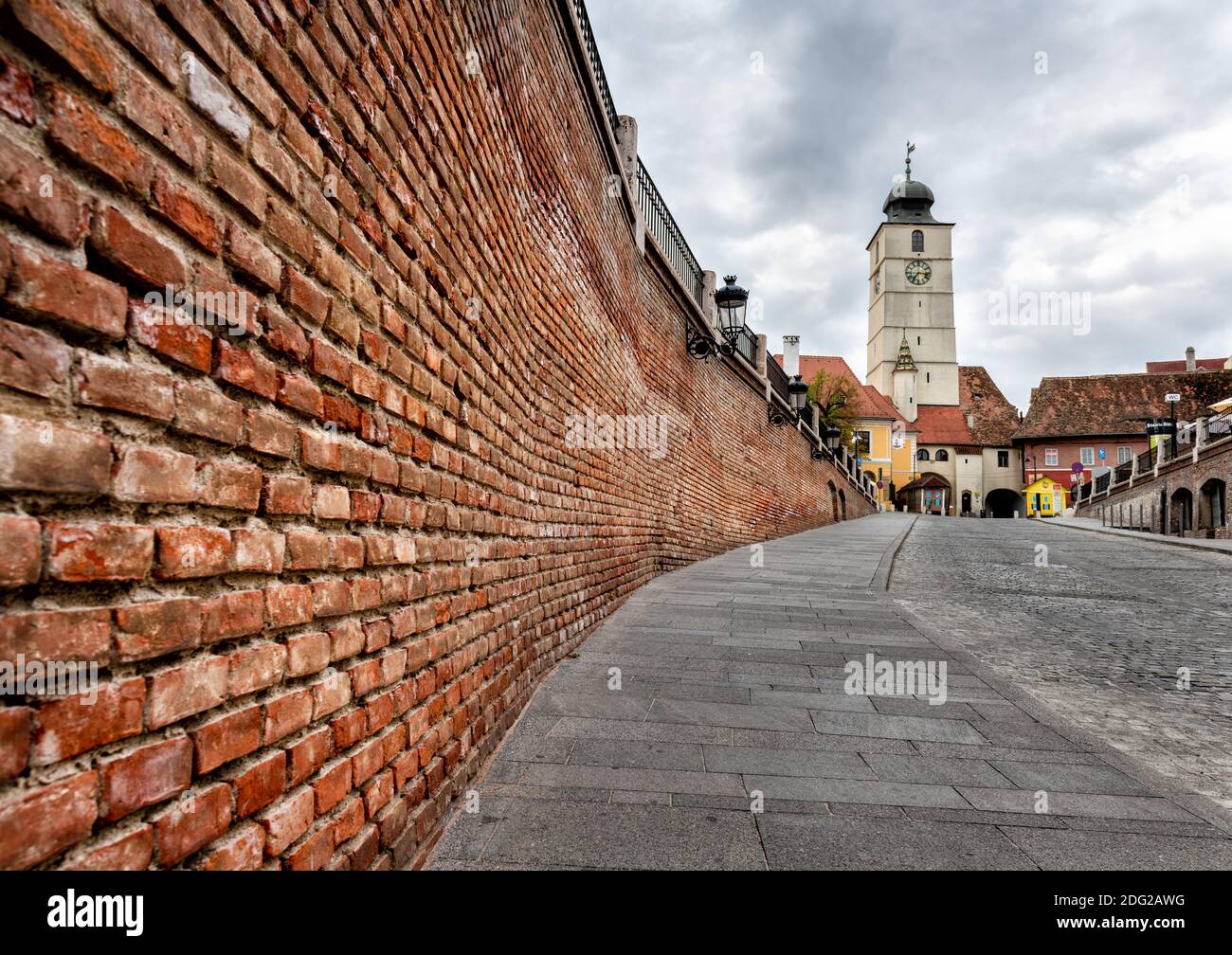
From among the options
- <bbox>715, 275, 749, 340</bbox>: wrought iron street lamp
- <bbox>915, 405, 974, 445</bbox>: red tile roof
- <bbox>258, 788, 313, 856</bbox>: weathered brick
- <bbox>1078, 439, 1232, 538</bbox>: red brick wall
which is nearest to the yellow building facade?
<bbox>915, 405, 974, 445</bbox>: red tile roof

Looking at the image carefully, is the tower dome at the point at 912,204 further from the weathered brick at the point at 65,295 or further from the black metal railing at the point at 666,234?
the weathered brick at the point at 65,295

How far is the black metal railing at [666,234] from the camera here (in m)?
9.28

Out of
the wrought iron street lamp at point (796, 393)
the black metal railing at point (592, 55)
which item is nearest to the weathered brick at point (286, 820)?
the black metal railing at point (592, 55)

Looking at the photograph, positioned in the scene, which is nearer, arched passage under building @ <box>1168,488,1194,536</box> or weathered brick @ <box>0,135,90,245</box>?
weathered brick @ <box>0,135,90,245</box>

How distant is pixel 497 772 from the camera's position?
3.26 metres

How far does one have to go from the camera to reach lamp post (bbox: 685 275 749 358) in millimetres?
11305

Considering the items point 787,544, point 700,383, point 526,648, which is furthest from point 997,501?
point 526,648

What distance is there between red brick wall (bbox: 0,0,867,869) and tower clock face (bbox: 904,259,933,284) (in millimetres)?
76787

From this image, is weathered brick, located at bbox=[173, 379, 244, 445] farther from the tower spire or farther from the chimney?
the tower spire

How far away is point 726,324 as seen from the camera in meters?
13.6

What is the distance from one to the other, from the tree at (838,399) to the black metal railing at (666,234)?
21.9m

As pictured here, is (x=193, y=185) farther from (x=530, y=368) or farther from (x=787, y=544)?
(x=787, y=544)

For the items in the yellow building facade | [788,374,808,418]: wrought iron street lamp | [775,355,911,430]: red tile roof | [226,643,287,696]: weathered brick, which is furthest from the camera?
[775,355,911,430]: red tile roof

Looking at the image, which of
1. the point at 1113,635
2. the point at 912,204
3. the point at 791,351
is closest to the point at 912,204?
the point at 912,204
